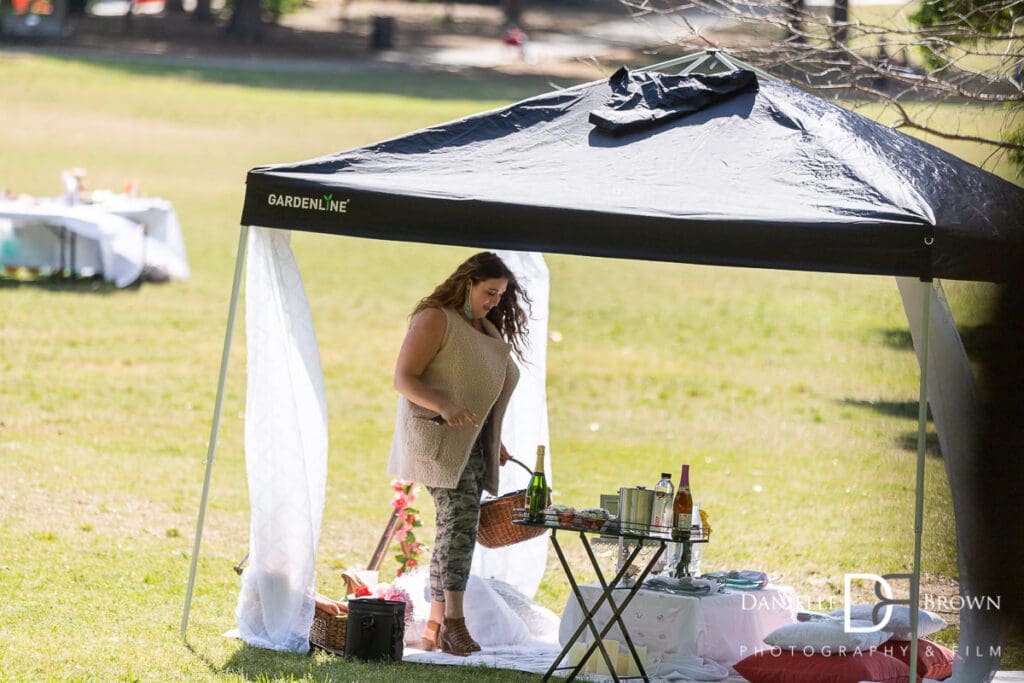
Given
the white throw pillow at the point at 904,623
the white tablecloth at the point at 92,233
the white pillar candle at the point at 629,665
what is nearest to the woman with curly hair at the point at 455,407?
the white pillar candle at the point at 629,665

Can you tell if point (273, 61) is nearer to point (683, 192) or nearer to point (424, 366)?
point (424, 366)

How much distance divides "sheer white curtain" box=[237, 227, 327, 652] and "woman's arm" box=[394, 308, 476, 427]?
407 millimetres

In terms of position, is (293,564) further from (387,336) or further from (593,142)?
(387,336)

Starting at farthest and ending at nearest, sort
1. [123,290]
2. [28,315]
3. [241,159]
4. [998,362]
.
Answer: [241,159] → [123,290] → [28,315] → [998,362]

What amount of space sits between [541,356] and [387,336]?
8723 millimetres

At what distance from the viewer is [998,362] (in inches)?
297

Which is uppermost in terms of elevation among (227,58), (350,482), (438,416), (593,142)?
(227,58)

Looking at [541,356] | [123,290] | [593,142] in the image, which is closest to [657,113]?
[593,142]

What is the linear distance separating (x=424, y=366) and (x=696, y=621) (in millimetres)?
1565

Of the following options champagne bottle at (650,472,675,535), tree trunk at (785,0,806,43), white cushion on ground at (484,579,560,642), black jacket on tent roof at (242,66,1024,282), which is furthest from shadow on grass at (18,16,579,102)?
champagne bottle at (650,472,675,535)

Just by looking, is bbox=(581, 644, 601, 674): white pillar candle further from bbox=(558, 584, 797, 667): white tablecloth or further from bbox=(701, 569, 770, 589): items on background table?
bbox=(701, 569, 770, 589): items on background table

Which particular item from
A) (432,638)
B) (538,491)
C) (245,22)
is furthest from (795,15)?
(245,22)

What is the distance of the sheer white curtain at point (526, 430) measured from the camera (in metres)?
7.54

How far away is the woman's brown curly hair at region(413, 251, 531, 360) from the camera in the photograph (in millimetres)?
6328
